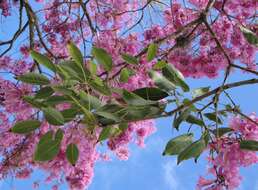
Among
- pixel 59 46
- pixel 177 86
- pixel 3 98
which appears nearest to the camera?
pixel 177 86

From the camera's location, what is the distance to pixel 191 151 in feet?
6.53

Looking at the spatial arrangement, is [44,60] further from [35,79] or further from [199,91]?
[199,91]

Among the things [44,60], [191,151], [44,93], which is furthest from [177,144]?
[44,60]

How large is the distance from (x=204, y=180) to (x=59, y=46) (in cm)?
296

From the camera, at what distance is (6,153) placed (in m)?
4.75

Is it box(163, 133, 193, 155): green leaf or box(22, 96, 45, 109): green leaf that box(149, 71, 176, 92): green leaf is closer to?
box(163, 133, 193, 155): green leaf

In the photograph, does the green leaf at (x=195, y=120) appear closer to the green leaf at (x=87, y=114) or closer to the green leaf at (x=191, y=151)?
the green leaf at (x=191, y=151)

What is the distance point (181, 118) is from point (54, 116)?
1.75 ft

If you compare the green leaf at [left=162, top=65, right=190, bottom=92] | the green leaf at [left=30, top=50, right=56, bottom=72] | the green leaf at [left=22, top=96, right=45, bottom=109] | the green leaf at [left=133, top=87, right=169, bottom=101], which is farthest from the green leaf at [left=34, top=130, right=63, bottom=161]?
the green leaf at [left=162, top=65, right=190, bottom=92]

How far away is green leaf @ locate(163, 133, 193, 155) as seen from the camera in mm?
2047

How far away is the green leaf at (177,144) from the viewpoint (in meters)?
2.05

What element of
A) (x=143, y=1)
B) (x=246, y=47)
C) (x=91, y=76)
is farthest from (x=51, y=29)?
(x=91, y=76)

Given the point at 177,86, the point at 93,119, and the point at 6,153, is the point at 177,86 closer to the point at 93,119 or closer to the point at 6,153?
the point at 93,119

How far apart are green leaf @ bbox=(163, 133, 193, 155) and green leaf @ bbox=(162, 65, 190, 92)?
189 millimetres
